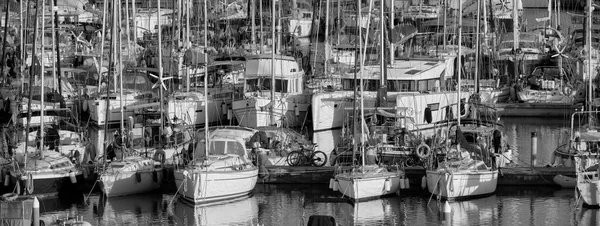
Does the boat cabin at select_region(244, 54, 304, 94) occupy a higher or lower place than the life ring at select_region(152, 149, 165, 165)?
higher

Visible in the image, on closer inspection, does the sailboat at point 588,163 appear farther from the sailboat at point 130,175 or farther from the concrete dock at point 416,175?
the sailboat at point 130,175

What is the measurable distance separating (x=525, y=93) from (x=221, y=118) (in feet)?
45.4

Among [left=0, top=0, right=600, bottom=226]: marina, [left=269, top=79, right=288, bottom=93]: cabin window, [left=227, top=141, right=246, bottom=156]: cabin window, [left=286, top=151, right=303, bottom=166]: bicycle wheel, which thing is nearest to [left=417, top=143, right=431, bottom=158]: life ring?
[left=0, top=0, right=600, bottom=226]: marina

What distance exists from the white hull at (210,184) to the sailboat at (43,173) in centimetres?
331

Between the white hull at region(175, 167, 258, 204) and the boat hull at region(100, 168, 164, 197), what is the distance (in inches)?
52.9

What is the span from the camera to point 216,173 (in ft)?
134

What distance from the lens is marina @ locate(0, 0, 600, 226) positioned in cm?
4097

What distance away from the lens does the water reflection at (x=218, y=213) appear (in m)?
39.7

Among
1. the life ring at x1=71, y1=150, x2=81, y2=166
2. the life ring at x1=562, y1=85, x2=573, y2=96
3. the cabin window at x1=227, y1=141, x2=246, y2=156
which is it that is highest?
the life ring at x1=562, y1=85, x2=573, y2=96

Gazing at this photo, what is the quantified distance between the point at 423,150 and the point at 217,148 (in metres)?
6.25

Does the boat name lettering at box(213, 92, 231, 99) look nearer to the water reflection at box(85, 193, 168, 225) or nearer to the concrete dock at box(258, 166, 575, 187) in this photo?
the concrete dock at box(258, 166, 575, 187)

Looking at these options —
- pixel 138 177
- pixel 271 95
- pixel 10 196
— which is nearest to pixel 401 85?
pixel 271 95

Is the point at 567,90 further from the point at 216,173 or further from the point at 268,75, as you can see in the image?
the point at 216,173

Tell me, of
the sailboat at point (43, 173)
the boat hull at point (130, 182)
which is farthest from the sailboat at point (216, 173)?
the sailboat at point (43, 173)
